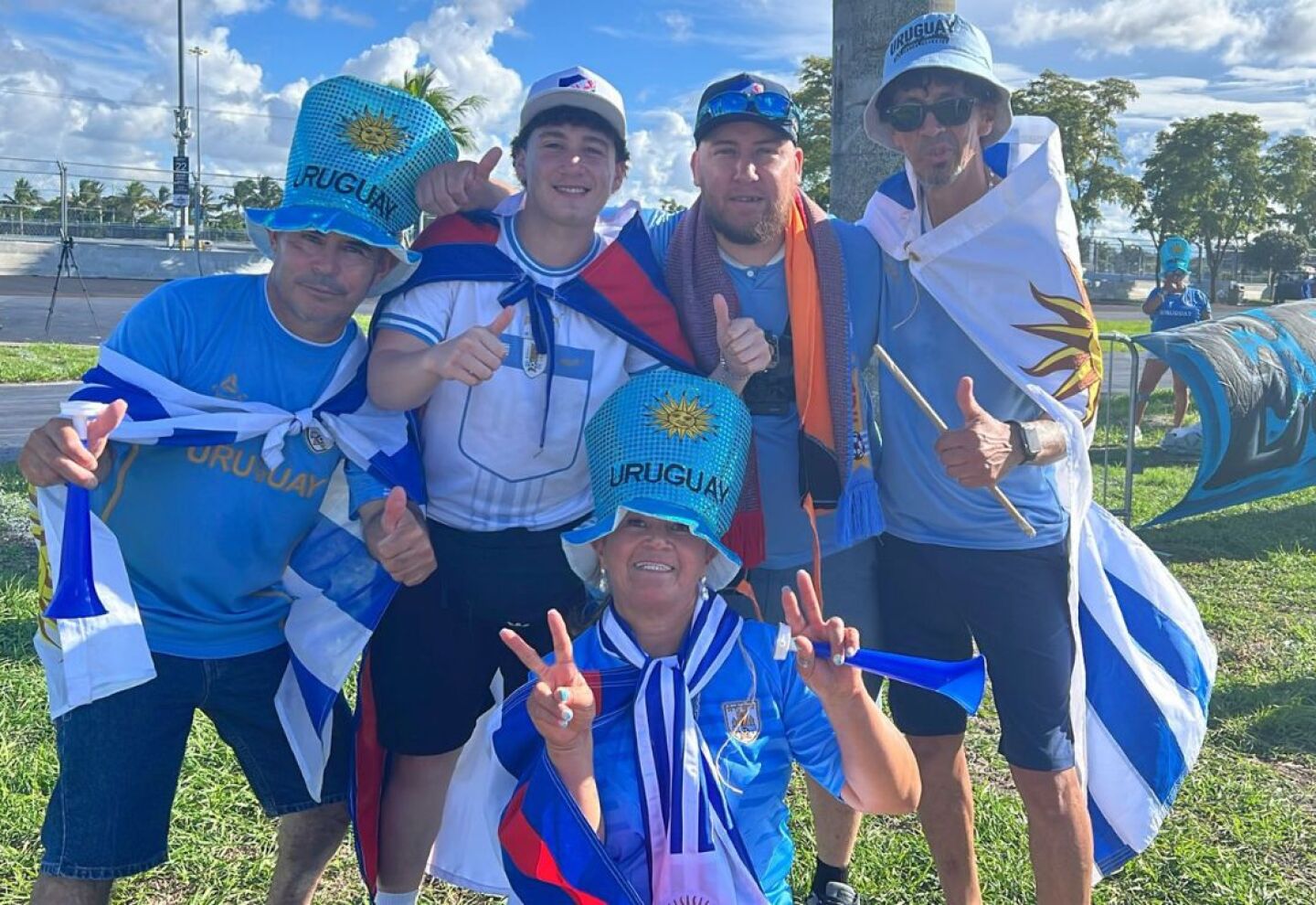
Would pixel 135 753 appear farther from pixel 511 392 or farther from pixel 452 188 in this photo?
pixel 452 188

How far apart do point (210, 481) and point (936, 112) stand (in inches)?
78.8

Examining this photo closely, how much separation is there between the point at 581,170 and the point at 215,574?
1293 millimetres

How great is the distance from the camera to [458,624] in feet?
8.80

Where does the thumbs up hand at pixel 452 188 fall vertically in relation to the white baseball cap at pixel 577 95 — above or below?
below

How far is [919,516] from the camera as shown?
9.23ft

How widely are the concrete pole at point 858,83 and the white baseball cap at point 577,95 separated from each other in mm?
1799

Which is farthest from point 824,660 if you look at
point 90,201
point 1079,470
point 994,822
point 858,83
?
→ point 90,201

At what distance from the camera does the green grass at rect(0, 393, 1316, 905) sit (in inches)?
122

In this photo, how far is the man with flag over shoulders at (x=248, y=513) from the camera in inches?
88.9

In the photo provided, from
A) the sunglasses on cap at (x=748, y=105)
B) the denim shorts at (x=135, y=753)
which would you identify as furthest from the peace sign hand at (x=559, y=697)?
the sunglasses on cap at (x=748, y=105)

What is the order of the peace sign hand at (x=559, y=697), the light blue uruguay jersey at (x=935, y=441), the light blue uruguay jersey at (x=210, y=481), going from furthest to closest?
the light blue uruguay jersey at (x=935, y=441), the light blue uruguay jersey at (x=210, y=481), the peace sign hand at (x=559, y=697)

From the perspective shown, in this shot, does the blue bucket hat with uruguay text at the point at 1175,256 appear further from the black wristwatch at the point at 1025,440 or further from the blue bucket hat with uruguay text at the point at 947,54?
the black wristwatch at the point at 1025,440

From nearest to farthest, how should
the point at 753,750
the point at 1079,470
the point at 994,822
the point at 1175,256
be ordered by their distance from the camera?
the point at 753,750, the point at 1079,470, the point at 994,822, the point at 1175,256

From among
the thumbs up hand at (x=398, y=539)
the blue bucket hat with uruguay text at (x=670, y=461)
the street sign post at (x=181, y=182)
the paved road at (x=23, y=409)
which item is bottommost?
the paved road at (x=23, y=409)
